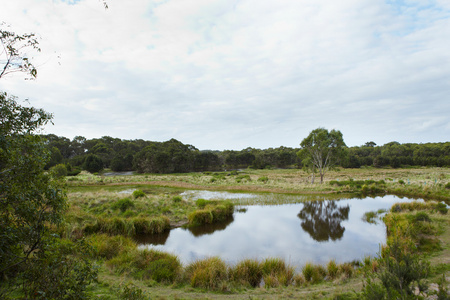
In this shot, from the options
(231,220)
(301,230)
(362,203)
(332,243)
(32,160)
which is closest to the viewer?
(32,160)

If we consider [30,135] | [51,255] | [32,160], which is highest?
[30,135]

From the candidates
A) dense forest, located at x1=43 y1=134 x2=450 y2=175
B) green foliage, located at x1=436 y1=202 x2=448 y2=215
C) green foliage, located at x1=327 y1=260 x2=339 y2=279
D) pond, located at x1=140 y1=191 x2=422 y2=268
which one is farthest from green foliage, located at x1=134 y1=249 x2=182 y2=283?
dense forest, located at x1=43 y1=134 x2=450 y2=175

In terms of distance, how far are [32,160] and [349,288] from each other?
31.8 ft

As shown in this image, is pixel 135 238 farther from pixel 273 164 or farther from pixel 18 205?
pixel 273 164

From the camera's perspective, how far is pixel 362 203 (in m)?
27.6

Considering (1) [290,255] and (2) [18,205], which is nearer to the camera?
(2) [18,205]

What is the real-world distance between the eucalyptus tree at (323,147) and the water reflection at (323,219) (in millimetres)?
15658

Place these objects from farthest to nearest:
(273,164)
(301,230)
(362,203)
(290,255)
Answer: (273,164) → (362,203) → (301,230) → (290,255)

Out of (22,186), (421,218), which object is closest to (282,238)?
(421,218)

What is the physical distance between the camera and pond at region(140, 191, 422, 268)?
1245cm

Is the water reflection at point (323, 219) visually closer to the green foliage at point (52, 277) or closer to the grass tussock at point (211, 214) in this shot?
the grass tussock at point (211, 214)

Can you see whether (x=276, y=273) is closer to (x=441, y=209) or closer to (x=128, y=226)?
(x=128, y=226)

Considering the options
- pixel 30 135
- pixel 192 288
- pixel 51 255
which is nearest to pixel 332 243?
pixel 192 288

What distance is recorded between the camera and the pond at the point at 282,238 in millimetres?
12453
